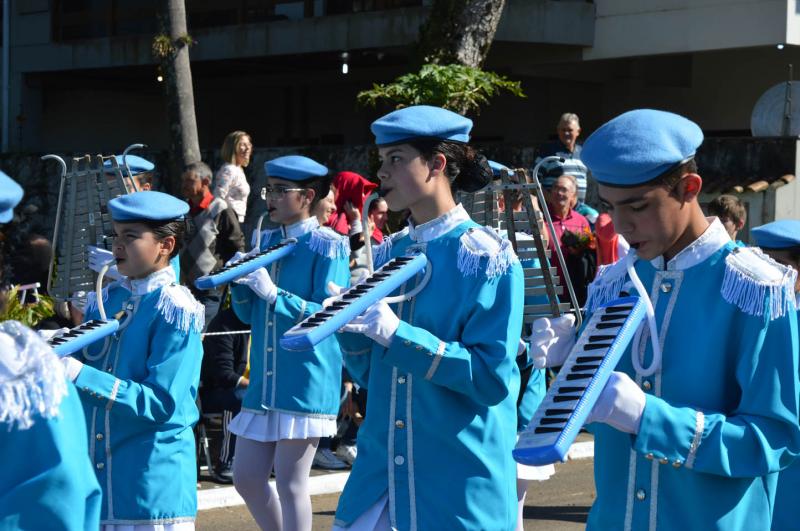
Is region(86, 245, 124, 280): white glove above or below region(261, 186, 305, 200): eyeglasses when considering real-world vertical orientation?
below

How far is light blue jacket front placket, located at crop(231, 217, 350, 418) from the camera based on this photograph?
21.4 feet

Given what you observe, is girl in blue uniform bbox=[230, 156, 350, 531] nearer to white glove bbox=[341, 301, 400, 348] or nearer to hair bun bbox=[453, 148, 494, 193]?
hair bun bbox=[453, 148, 494, 193]

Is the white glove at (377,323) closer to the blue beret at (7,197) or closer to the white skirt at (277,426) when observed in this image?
the blue beret at (7,197)

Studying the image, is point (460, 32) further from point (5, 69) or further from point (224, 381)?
point (5, 69)

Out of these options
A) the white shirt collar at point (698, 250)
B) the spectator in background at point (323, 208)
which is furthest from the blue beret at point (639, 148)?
the spectator in background at point (323, 208)

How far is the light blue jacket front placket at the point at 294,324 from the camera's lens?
6.54m

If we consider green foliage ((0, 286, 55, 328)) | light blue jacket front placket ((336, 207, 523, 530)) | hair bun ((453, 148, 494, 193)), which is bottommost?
green foliage ((0, 286, 55, 328))

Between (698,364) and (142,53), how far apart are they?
55.1 feet

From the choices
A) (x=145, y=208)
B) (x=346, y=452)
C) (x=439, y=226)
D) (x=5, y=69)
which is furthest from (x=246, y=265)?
(x=5, y=69)

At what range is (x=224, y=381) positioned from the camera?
8.65 m

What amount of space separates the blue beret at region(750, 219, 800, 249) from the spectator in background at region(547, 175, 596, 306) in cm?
434

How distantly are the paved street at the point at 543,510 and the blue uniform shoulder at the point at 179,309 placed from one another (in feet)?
9.65

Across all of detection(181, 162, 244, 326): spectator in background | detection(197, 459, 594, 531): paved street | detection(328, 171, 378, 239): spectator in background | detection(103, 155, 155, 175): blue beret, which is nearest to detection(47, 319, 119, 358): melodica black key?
detection(103, 155, 155, 175): blue beret

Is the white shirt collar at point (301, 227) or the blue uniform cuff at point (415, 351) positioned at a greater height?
the white shirt collar at point (301, 227)
